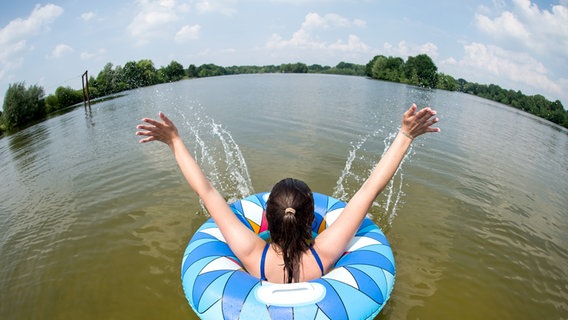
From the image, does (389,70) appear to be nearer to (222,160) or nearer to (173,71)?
(173,71)

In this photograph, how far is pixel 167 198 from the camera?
241 inches

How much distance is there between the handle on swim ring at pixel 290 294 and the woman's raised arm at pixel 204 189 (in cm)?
36

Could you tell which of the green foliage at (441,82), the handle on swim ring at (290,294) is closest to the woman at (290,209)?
the handle on swim ring at (290,294)

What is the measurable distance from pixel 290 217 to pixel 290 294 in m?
0.60

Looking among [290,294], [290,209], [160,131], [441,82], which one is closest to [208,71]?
[441,82]

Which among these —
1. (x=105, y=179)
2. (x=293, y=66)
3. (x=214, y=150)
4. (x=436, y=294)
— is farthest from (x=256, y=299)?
(x=293, y=66)

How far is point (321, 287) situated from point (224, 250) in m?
1.15

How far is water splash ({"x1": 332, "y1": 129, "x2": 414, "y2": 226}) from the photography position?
573 centimetres

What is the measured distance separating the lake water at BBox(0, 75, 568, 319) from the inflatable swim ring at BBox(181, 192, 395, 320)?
1.01 metres

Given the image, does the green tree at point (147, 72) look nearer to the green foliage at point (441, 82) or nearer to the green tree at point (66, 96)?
the green tree at point (66, 96)

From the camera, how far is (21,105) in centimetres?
2145

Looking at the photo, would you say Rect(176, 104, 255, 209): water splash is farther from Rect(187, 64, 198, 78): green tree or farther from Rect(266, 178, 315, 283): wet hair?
Rect(187, 64, 198, 78): green tree

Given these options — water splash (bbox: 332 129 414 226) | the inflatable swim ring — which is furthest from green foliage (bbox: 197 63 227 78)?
the inflatable swim ring

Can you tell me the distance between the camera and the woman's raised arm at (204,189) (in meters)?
2.15
